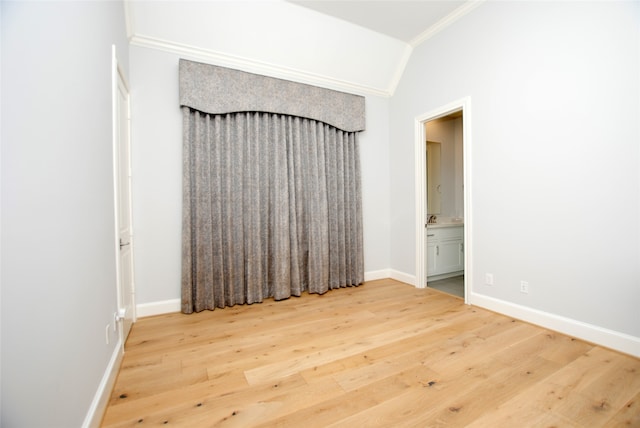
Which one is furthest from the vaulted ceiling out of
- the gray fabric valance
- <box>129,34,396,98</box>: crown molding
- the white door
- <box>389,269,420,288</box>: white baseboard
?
<box>389,269,420,288</box>: white baseboard

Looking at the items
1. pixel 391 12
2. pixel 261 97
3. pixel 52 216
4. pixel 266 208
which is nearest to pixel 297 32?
pixel 261 97

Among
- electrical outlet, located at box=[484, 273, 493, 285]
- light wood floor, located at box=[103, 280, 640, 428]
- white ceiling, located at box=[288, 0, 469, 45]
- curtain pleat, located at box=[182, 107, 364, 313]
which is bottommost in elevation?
light wood floor, located at box=[103, 280, 640, 428]

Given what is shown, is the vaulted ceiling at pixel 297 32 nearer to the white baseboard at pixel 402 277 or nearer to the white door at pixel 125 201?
the white door at pixel 125 201

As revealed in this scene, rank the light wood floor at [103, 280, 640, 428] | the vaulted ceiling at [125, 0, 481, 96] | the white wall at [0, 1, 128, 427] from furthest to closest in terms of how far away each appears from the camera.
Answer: the vaulted ceiling at [125, 0, 481, 96] < the light wood floor at [103, 280, 640, 428] < the white wall at [0, 1, 128, 427]

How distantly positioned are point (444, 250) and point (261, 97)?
3.22 metres

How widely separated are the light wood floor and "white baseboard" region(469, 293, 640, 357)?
73 mm

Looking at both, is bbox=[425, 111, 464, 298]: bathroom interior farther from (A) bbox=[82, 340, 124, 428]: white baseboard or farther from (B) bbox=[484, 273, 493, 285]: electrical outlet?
(A) bbox=[82, 340, 124, 428]: white baseboard

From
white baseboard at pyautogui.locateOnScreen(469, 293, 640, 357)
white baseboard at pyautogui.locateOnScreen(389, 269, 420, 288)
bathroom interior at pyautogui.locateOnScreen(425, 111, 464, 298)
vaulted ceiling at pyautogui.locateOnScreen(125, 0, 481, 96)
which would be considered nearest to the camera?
white baseboard at pyautogui.locateOnScreen(469, 293, 640, 357)

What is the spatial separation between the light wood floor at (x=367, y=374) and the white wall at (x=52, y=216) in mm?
479

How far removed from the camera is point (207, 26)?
273 centimetres

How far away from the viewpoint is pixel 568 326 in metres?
2.25

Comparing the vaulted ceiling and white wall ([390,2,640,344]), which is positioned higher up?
the vaulted ceiling

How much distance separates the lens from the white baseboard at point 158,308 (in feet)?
8.89

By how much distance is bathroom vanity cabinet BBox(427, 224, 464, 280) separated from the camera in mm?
3912
